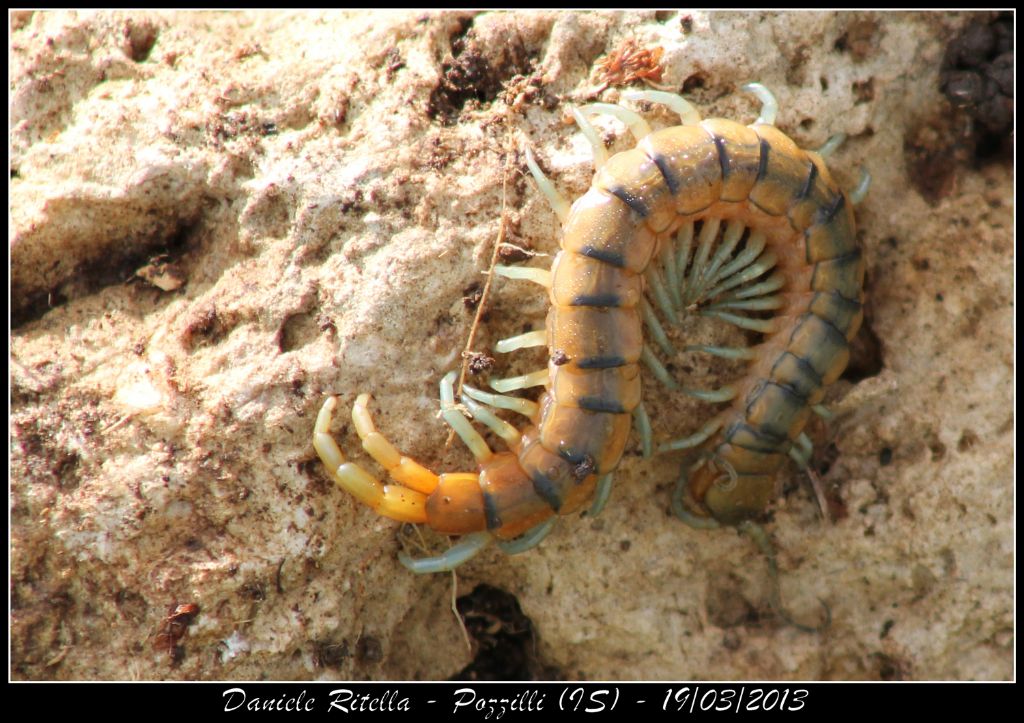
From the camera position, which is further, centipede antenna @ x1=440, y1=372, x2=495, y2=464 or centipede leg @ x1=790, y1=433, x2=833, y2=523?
centipede leg @ x1=790, y1=433, x2=833, y2=523

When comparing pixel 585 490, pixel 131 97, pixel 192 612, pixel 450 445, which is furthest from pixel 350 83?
pixel 192 612

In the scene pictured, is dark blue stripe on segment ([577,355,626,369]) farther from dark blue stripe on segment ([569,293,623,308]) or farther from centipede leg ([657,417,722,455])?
centipede leg ([657,417,722,455])

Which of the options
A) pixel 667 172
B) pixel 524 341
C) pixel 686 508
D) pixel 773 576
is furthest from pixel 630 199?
pixel 773 576

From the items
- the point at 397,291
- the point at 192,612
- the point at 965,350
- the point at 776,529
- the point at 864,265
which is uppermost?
the point at 397,291

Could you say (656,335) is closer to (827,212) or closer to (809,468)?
(827,212)

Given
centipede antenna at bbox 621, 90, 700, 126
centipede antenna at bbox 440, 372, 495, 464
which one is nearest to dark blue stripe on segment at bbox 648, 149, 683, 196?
centipede antenna at bbox 621, 90, 700, 126

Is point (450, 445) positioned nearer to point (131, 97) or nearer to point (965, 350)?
point (131, 97)
